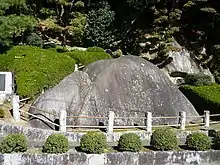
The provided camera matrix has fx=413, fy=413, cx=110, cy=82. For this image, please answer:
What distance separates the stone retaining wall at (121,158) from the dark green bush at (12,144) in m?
0.19

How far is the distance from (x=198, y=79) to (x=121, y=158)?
1267cm

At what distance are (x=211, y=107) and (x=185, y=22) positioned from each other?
11.2 metres

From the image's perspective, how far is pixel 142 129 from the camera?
640 inches

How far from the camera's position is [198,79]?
80.9ft

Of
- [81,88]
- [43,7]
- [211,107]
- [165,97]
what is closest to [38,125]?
[81,88]

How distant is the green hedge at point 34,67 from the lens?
17.5 meters

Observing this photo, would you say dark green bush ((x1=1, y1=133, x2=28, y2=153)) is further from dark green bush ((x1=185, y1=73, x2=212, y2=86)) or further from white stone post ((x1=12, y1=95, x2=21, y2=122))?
dark green bush ((x1=185, y1=73, x2=212, y2=86))

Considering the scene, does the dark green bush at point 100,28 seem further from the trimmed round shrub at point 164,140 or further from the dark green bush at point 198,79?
the trimmed round shrub at point 164,140

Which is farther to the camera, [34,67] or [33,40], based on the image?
[33,40]

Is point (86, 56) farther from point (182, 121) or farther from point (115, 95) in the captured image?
point (182, 121)

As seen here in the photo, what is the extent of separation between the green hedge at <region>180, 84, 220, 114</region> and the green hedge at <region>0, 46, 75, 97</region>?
6.44 meters

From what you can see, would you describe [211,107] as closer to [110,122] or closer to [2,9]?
[110,122]

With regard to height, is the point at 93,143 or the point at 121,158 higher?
the point at 93,143

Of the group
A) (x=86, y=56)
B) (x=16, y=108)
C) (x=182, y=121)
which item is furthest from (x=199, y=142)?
(x=86, y=56)
